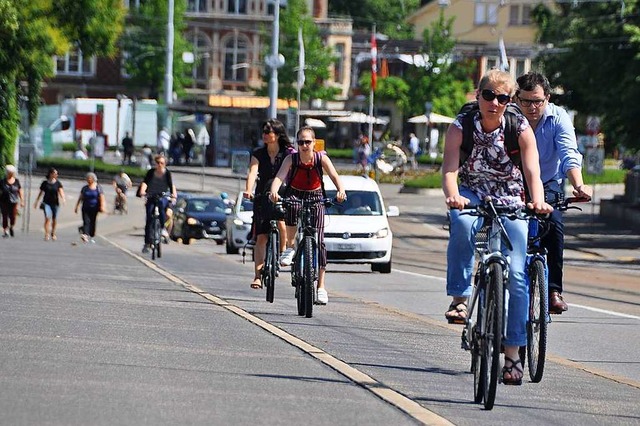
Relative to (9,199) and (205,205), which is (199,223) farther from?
(9,199)

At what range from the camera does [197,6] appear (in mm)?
101500

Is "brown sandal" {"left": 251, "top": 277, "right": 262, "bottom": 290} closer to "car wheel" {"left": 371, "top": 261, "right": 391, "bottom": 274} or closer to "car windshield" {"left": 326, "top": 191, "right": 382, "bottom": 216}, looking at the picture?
"car wheel" {"left": 371, "top": 261, "right": 391, "bottom": 274}

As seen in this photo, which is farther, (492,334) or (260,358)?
(260,358)

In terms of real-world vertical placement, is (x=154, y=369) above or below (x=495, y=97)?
below

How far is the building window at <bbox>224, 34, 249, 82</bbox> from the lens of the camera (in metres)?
102

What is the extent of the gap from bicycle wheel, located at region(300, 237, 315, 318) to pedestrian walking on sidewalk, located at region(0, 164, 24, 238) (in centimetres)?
2295

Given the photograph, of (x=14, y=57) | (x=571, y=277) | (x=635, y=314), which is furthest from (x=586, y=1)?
(x=635, y=314)

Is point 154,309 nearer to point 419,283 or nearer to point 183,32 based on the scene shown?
point 419,283

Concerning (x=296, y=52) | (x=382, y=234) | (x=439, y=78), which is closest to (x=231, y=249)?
(x=382, y=234)

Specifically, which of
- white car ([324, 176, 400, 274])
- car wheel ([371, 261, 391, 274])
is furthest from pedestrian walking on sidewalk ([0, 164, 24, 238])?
car wheel ([371, 261, 391, 274])

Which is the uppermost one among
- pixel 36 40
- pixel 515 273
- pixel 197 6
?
pixel 197 6

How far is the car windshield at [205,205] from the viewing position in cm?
4044

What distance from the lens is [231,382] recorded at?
334 inches

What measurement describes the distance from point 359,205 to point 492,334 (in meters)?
17.9
